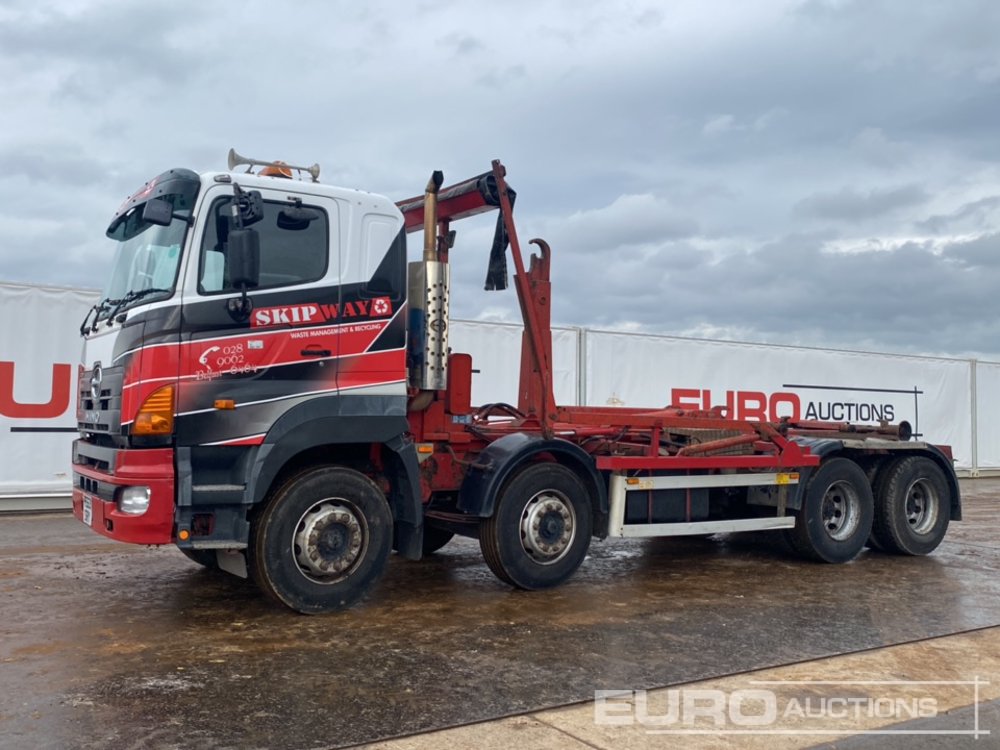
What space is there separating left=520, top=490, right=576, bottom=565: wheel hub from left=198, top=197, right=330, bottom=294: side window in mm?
2498

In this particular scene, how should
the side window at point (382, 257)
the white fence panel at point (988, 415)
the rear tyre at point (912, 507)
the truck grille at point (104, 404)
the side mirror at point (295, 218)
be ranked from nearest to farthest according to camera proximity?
the truck grille at point (104, 404), the side mirror at point (295, 218), the side window at point (382, 257), the rear tyre at point (912, 507), the white fence panel at point (988, 415)


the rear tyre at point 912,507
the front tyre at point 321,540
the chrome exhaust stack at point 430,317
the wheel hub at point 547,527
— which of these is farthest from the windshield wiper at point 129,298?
the rear tyre at point 912,507

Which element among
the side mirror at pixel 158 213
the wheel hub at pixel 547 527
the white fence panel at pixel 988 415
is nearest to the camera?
the side mirror at pixel 158 213

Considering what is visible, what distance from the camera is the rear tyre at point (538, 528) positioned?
285 inches

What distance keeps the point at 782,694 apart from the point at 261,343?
3813 millimetres

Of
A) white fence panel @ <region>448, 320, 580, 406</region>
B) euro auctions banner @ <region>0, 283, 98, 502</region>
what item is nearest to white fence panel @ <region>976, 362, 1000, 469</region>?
white fence panel @ <region>448, 320, 580, 406</region>

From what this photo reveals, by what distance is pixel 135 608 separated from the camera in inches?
261

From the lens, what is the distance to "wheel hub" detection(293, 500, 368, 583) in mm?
6227

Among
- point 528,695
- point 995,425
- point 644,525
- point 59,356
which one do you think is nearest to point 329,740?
point 528,695

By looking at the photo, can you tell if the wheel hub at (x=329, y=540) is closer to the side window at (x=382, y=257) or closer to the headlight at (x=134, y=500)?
the headlight at (x=134, y=500)

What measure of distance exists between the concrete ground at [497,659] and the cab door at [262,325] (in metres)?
1.44

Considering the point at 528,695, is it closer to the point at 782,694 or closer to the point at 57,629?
the point at 782,694

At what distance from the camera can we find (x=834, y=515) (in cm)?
936

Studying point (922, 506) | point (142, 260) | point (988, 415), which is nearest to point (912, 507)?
point (922, 506)
